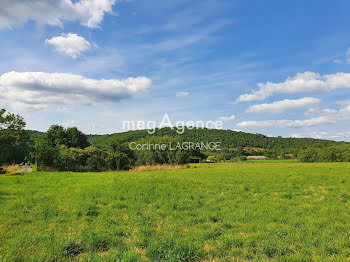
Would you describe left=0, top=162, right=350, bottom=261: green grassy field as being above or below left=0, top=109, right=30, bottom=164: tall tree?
below

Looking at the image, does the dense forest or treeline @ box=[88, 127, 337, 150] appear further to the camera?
treeline @ box=[88, 127, 337, 150]

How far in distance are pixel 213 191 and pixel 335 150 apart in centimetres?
8802

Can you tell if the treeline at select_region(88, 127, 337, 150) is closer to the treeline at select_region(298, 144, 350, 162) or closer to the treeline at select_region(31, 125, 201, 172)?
the treeline at select_region(298, 144, 350, 162)

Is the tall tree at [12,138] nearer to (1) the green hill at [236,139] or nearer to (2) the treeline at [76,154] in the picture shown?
(2) the treeline at [76,154]

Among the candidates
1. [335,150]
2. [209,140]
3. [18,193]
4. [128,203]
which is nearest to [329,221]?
[128,203]

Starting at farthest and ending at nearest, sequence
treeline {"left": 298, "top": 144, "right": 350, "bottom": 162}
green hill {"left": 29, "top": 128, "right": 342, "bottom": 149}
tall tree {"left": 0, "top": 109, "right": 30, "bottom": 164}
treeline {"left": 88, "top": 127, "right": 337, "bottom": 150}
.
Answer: green hill {"left": 29, "top": 128, "right": 342, "bottom": 149} → treeline {"left": 88, "top": 127, "right": 337, "bottom": 150} → treeline {"left": 298, "top": 144, "right": 350, "bottom": 162} → tall tree {"left": 0, "top": 109, "right": 30, "bottom": 164}

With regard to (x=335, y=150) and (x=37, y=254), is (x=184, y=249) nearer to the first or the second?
(x=37, y=254)

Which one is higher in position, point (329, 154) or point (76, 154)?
point (76, 154)

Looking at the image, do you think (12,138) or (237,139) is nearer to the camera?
(12,138)

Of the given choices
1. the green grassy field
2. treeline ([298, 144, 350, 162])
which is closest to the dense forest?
treeline ([298, 144, 350, 162])

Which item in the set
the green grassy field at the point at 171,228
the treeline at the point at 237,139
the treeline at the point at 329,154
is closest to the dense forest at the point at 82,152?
the treeline at the point at 329,154

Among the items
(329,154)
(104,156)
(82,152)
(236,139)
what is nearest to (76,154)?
(82,152)

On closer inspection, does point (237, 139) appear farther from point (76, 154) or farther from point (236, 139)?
point (76, 154)

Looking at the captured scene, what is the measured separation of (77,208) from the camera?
790 cm
